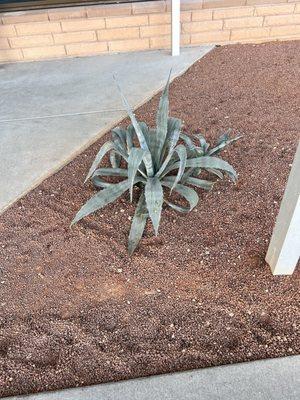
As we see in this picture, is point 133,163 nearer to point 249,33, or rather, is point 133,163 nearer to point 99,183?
point 99,183

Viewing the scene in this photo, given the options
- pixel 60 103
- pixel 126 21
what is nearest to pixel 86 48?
pixel 126 21

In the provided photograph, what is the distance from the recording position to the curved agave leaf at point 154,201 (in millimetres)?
2056

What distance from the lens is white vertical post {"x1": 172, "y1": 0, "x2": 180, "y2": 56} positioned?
159 inches

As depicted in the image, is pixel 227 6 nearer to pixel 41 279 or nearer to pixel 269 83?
pixel 269 83

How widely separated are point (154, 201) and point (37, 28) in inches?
126

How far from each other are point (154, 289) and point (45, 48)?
3.55m

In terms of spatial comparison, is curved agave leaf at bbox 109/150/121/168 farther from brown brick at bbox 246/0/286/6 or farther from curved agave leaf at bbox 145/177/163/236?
brown brick at bbox 246/0/286/6

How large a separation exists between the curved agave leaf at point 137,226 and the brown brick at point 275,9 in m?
3.31

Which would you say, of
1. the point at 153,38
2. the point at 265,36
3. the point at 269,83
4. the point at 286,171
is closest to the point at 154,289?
the point at 286,171

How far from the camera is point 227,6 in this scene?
4.40m

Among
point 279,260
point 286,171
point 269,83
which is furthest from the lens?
point 269,83

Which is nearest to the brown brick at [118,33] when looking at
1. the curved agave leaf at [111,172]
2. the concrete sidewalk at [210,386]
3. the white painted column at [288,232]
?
the curved agave leaf at [111,172]

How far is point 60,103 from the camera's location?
3738 millimetres

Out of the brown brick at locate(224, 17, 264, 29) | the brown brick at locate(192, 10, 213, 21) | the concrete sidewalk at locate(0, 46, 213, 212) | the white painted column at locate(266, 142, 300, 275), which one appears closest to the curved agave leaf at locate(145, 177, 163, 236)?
the white painted column at locate(266, 142, 300, 275)
